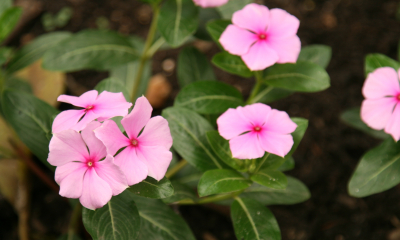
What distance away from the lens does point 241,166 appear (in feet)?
3.88

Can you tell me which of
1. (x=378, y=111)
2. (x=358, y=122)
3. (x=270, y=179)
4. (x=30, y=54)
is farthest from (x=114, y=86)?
(x=358, y=122)

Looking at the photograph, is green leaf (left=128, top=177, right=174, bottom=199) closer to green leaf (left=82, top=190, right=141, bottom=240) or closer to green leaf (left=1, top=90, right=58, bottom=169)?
green leaf (left=82, top=190, right=141, bottom=240)

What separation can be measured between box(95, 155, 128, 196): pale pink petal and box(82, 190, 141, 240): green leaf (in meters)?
0.19

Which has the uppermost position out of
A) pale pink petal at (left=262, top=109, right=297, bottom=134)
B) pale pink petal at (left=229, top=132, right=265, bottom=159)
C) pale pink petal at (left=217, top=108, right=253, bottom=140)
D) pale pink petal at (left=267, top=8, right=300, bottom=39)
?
pale pink petal at (left=267, top=8, right=300, bottom=39)

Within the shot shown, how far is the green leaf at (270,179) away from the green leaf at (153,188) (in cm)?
30

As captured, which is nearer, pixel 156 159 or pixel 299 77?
pixel 156 159

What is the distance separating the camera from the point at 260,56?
44.3 inches

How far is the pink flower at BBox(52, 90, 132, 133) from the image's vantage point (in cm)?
90

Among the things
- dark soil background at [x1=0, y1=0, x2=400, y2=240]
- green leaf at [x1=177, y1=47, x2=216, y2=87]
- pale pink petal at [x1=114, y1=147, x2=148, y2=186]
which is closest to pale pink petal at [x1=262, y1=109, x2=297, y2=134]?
pale pink petal at [x1=114, y1=147, x2=148, y2=186]

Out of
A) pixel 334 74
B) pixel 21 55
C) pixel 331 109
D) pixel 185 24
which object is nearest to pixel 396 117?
pixel 185 24

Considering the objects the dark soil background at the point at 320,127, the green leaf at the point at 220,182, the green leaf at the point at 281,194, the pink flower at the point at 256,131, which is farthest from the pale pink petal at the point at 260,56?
the dark soil background at the point at 320,127

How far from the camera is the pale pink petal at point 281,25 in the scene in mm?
1146

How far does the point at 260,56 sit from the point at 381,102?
0.41m

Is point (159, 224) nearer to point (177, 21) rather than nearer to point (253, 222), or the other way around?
point (253, 222)
